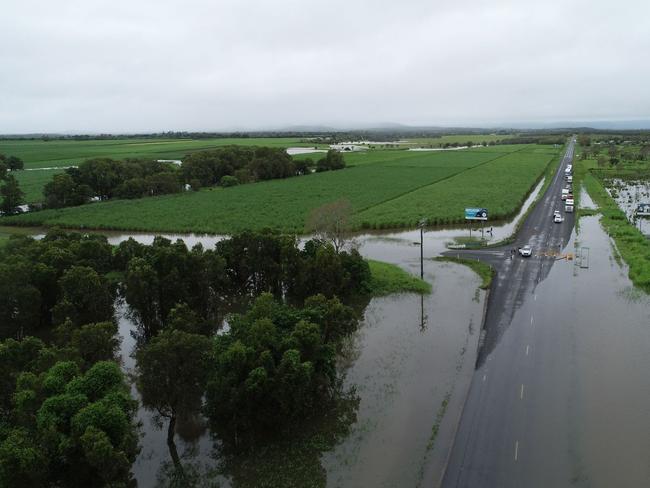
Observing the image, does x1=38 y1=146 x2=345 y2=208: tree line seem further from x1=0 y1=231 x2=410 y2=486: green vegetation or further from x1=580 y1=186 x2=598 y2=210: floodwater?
x1=580 y1=186 x2=598 y2=210: floodwater

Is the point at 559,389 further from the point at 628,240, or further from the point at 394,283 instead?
the point at 628,240

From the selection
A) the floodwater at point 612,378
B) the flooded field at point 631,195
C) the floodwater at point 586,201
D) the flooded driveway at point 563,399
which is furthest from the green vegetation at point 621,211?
the flooded driveway at point 563,399

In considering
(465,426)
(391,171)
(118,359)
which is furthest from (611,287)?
(391,171)

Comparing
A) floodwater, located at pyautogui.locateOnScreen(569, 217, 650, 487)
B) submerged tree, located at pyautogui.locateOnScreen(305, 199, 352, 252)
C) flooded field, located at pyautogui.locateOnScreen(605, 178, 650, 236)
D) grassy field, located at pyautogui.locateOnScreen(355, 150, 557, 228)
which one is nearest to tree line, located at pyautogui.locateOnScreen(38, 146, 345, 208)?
grassy field, located at pyautogui.locateOnScreen(355, 150, 557, 228)

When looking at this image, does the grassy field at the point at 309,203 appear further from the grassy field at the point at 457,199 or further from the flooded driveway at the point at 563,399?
the flooded driveway at the point at 563,399

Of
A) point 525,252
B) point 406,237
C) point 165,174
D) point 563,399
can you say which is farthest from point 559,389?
point 165,174
